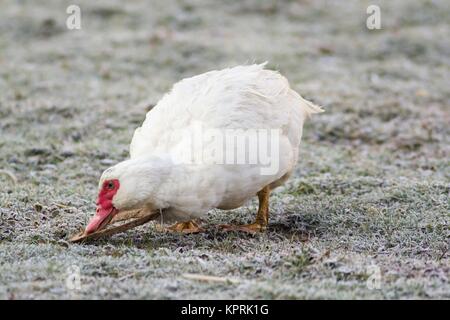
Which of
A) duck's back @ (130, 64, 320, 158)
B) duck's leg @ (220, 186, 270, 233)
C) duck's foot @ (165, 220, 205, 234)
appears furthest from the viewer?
duck's leg @ (220, 186, 270, 233)

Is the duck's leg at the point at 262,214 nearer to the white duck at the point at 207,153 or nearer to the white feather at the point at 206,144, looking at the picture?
the white duck at the point at 207,153

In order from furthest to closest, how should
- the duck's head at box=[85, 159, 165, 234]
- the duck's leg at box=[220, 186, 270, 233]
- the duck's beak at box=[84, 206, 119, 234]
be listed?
the duck's leg at box=[220, 186, 270, 233] < the duck's beak at box=[84, 206, 119, 234] < the duck's head at box=[85, 159, 165, 234]

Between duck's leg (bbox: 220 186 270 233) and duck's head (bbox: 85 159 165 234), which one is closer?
duck's head (bbox: 85 159 165 234)

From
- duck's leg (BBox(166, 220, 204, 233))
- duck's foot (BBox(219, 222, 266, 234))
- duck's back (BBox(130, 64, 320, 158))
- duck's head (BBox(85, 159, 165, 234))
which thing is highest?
duck's back (BBox(130, 64, 320, 158))

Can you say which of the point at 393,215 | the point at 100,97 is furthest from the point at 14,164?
the point at 393,215

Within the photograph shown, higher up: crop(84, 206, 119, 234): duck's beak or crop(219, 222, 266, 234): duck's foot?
crop(84, 206, 119, 234): duck's beak

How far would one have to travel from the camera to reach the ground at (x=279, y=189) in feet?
16.7

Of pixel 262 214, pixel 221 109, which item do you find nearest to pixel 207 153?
pixel 221 109

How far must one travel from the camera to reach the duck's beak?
18.8ft

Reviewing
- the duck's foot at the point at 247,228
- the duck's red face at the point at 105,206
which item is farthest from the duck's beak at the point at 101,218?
the duck's foot at the point at 247,228

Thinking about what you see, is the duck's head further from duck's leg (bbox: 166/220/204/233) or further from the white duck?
duck's leg (bbox: 166/220/204/233)

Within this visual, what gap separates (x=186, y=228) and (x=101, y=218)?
2.77ft

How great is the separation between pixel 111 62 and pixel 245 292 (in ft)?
27.1

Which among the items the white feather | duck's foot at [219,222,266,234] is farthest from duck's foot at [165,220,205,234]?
the white feather
